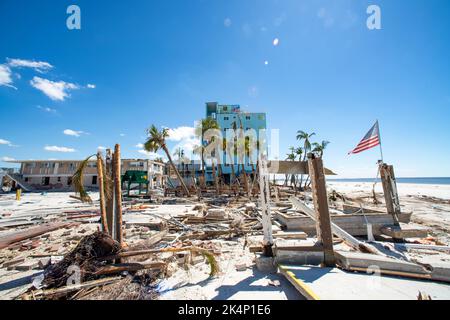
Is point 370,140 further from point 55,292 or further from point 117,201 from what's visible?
point 55,292

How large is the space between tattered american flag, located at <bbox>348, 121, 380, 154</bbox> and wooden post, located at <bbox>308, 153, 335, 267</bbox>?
492cm

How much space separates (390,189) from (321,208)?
218 inches

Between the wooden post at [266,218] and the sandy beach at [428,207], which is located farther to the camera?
the sandy beach at [428,207]

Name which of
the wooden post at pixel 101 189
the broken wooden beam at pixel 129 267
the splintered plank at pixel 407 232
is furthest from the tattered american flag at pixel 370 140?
the wooden post at pixel 101 189

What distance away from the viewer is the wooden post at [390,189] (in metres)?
7.81

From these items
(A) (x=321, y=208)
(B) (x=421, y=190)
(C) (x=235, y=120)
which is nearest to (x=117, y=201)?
(A) (x=321, y=208)

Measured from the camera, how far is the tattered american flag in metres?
7.89

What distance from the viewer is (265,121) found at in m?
53.0

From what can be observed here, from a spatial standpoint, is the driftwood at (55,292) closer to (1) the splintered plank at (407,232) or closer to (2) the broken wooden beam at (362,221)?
(2) the broken wooden beam at (362,221)

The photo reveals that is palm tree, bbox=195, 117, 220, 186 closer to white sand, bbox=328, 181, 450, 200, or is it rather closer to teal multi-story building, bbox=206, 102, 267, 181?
teal multi-story building, bbox=206, 102, 267, 181

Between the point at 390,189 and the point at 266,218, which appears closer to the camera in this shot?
the point at 266,218

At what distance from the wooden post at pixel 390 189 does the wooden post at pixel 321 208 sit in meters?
5.28

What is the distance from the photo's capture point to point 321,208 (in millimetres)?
4824
